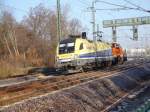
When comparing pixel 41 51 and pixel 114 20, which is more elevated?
pixel 114 20

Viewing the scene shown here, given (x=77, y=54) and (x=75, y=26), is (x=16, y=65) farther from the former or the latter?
(x=75, y=26)

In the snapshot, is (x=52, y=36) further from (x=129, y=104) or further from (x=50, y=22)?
(x=129, y=104)

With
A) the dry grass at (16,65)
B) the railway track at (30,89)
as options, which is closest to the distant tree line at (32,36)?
the dry grass at (16,65)

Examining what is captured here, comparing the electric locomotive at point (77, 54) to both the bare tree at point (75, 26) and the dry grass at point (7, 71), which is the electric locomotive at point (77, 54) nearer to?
the dry grass at point (7, 71)

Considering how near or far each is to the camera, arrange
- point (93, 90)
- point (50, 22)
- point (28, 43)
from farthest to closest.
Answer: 1. point (50, 22)
2. point (28, 43)
3. point (93, 90)

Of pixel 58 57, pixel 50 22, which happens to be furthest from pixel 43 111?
pixel 50 22

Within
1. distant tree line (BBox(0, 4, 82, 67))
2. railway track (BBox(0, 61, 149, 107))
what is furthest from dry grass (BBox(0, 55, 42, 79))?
railway track (BBox(0, 61, 149, 107))

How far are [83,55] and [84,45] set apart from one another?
918 mm

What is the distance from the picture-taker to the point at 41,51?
62.5 meters

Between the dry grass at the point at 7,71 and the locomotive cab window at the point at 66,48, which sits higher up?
the locomotive cab window at the point at 66,48

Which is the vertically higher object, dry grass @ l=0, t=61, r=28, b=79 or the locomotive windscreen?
the locomotive windscreen

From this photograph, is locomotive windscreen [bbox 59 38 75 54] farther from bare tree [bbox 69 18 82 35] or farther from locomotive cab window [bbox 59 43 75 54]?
bare tree [bbox 69 18 82 35]

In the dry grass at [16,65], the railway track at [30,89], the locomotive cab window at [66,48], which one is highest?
the locomotive cab window at [66,48]

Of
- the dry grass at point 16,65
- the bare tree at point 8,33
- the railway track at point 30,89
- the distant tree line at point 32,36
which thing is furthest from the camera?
the bare tree at point 8,33
